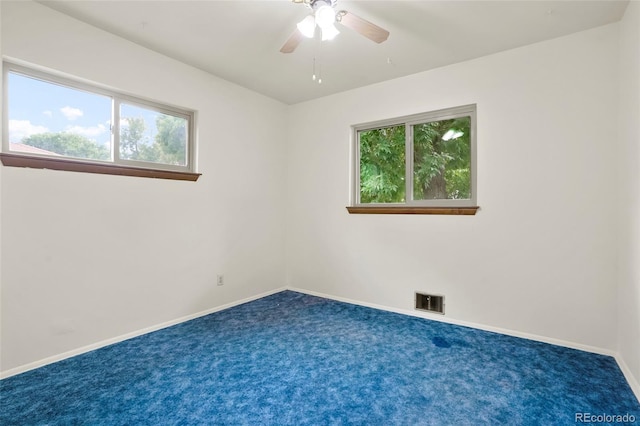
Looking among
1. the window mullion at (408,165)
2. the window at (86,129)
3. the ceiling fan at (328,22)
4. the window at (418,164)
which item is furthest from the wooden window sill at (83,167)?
the window mullion at (408,165)

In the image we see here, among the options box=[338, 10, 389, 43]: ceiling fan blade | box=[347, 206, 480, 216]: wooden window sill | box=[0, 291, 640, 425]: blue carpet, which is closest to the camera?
box=[0, 291, 640, 425]: blue carpet

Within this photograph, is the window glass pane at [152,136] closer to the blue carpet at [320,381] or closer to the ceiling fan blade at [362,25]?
the blue carpet at [320,381]

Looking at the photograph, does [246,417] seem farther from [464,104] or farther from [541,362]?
[464,104]

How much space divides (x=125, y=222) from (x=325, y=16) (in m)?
2.25

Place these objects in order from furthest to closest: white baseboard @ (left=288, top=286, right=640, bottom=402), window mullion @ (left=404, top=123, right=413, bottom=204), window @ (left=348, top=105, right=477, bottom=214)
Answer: window mullion @ (left=404, top=123, right=413, bottom=204) → window @ (left=348, top=105, right=477, bottom=214) → white baseboard @ (left=288, top=286, right=640, bottom=402)

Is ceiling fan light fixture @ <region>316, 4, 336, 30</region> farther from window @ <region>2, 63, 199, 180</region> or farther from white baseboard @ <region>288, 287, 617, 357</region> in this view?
white baseboard @ <region>288, 287, 617, 357</region>

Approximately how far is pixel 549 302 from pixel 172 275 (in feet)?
11.0

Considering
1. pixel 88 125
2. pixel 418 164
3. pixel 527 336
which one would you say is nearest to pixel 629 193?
pixel 527 336

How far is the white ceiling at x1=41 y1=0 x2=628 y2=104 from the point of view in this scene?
7.27 ft

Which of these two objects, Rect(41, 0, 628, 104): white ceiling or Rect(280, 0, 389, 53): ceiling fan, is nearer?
Rect(280, 0, 389, 53): ceiling fan

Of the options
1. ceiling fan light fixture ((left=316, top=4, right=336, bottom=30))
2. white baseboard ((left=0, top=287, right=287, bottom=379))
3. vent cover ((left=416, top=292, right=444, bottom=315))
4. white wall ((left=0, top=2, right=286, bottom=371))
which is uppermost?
ceiling fan light fixture ((left=316, top=4, right=336, bottom=30))

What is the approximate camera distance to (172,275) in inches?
119

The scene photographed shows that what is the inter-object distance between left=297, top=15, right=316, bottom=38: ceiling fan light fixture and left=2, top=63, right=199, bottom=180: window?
1755 mm

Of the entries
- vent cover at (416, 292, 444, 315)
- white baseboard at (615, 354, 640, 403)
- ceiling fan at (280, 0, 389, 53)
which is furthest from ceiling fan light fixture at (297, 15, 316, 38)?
white baseboard at (615, 354, 640, 403)
